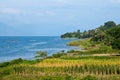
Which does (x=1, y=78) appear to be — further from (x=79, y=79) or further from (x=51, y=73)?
(x=79, y=79)

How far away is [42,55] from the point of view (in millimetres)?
87188

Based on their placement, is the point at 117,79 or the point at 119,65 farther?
the point at 119,65

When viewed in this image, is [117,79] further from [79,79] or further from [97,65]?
[97,65]

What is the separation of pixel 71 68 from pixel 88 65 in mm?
2581

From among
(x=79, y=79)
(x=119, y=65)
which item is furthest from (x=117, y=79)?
(x=119, y=65)

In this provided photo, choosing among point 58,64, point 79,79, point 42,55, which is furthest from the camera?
point 42,55

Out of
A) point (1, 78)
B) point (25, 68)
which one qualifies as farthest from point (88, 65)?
point (1, 78)

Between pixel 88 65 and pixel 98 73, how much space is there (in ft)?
9.33

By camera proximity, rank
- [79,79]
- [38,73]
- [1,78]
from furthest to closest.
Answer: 1. [38,73]
2. [1,78]
3. [79,79]

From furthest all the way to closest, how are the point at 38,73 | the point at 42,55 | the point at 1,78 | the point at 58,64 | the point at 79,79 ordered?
the point at 42,55, the point at 58,64, the point at 38,73, the point at 1,78, the point at 79,79

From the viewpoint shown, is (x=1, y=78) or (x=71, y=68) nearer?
(x=1, y=78)

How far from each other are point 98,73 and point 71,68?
4193mm

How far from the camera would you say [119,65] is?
49719 mm

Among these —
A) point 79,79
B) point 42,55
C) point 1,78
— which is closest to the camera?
point 79,79
